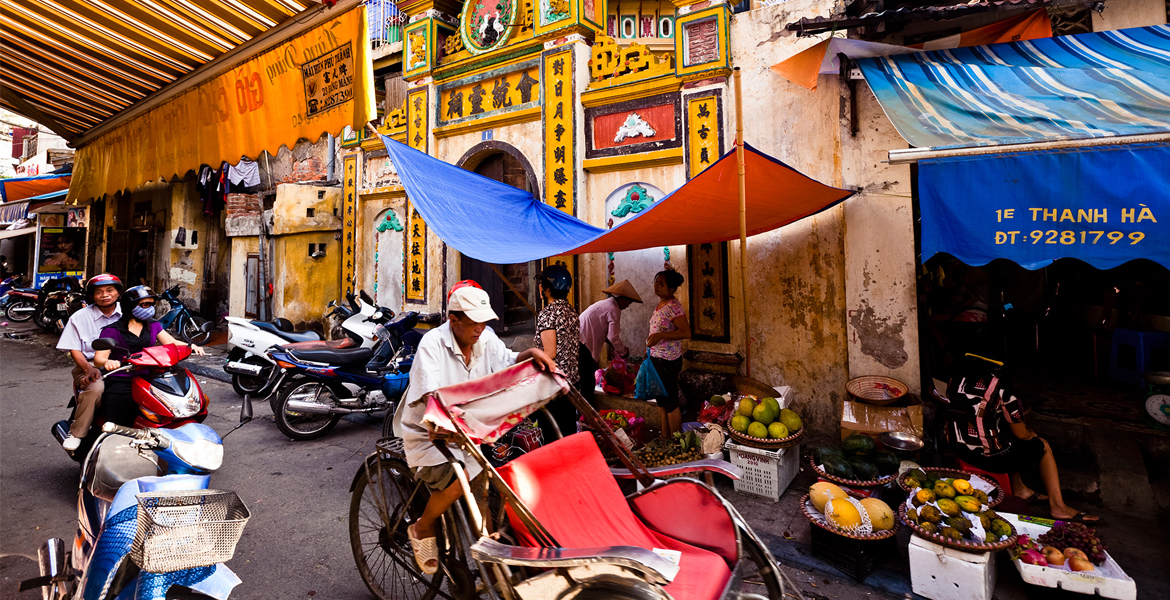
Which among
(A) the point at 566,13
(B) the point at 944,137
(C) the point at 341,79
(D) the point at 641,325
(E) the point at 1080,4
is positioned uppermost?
(A) the point at 566,13

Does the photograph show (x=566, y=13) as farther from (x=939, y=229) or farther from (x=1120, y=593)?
(x=1120, y=593)

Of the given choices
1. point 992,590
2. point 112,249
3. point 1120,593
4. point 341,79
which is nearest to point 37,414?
point 341,79

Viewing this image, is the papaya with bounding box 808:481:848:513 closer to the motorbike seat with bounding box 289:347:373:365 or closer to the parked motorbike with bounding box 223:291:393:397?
the motorbike seat with bounding box 289:347:373:365

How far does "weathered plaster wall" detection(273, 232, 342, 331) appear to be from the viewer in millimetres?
9523

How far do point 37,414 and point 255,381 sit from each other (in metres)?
2.23

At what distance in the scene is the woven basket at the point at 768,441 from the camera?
4238mm

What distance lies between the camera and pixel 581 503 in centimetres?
248

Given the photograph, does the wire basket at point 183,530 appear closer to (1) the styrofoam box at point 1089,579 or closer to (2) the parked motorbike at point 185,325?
(1) the styrofoam box at point 1089,579

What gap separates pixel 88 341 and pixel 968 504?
6006 mm

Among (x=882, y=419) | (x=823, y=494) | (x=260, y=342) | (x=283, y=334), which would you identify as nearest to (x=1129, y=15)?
(x=882, y=419)

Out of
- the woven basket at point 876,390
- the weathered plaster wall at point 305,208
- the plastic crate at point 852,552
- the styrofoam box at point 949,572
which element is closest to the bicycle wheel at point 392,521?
the plastic crate at point 852,552

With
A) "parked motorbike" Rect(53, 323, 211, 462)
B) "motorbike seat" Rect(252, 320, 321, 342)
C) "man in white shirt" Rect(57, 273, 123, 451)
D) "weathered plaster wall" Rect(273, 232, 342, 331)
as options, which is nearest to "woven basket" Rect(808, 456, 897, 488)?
"parked motorbike" Rect(53, 323, 211, 462)

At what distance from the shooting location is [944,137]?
355 cm

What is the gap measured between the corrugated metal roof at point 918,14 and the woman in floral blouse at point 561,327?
10.1 ft
